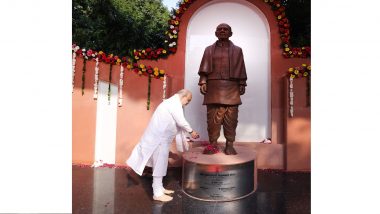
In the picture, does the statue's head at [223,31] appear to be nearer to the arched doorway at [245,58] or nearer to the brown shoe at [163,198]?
the arched doorway at [245,58]

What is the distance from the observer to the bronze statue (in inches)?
166

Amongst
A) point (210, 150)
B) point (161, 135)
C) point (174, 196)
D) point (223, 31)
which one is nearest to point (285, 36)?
point (223, 31)

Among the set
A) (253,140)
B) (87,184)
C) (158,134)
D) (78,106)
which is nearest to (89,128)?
(78,106)

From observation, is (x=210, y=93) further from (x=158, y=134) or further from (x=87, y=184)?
(x=87, y=184)

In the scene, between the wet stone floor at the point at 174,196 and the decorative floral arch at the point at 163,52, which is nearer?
the wet stone floor at the point at 174,196

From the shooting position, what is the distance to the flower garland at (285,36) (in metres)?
5.62

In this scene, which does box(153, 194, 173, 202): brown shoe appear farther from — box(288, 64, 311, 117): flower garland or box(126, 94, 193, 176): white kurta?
box(288, 64, 311, 117): flower garland

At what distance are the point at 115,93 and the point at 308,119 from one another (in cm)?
391

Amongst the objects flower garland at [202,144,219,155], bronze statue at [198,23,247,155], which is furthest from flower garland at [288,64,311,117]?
flower garland at [202,144,219,155]

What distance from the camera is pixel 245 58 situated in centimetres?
612

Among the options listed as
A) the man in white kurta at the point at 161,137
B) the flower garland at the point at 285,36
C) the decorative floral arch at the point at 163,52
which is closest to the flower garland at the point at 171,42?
the decorative floral arch at the point at 163,52

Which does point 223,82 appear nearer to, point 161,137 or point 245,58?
point 161,137

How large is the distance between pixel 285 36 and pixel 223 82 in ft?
7.55

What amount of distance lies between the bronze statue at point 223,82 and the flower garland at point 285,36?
6.02 feet
